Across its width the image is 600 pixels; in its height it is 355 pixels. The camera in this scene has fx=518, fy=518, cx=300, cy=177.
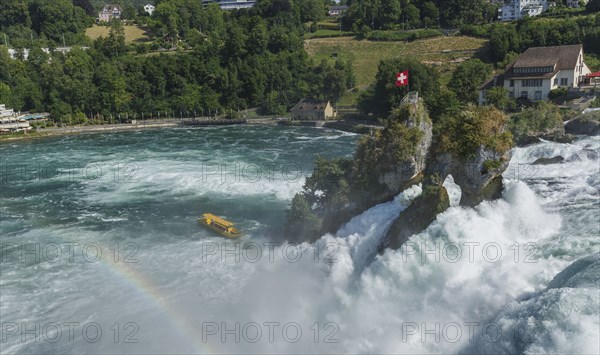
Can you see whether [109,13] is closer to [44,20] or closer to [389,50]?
[44,20]

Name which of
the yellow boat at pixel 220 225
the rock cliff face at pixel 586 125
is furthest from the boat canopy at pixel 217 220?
the rock cliff face at pixel 586 125

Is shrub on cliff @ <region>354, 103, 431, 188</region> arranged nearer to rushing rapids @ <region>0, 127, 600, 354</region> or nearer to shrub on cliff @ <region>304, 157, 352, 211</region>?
shrub on cliff @ <region>304, 157, 352, 211</region>

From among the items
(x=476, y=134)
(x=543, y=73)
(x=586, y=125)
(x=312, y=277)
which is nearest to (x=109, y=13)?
(x=543, y=73)

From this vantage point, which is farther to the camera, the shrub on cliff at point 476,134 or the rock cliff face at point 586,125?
the rock cliff face at point 586,125

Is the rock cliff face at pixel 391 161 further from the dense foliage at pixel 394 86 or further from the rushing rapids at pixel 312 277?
the dense foliage at pixel 394 86

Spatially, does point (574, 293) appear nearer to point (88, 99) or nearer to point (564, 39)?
point (564, 39)

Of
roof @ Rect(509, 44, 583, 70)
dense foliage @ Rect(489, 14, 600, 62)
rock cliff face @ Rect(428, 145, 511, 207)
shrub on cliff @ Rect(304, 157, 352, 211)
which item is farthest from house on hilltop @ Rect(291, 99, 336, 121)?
rock cliff face @ Rect(428, 145, 511, 207)

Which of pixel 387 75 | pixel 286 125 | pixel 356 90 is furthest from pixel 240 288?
pixel 356 90
